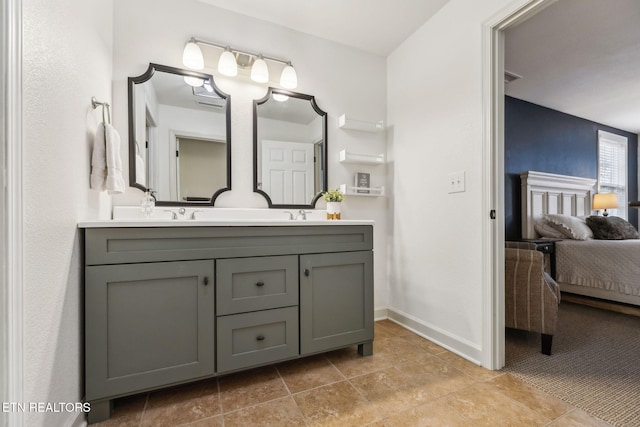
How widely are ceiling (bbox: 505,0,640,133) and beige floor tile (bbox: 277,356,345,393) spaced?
2745mm

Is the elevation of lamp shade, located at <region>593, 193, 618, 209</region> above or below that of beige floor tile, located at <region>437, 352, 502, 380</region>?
above

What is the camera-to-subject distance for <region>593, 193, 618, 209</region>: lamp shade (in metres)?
3.82

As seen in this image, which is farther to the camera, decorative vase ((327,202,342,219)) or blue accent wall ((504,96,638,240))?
blue accent wall ((504,96,638,240))

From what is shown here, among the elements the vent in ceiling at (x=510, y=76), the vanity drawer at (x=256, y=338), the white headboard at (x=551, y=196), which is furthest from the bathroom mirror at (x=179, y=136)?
the white headboard at (x=551, y=196)

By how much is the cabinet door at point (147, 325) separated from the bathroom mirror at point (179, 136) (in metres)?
0.67

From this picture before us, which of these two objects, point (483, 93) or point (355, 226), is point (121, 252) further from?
point (483, 93)

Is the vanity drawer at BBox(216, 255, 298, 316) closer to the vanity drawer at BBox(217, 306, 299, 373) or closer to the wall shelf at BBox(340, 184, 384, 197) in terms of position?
the vanity drawer at BBox(217, 306, 299, 373)

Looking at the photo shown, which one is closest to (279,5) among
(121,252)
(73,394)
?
(121,252)

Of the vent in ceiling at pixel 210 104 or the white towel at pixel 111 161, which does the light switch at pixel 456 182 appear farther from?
the white towel at pixel 111 161

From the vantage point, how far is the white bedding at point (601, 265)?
2.57m

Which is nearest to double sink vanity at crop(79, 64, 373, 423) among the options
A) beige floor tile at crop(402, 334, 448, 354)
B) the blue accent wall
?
beige floor tile at crop(402, 334, 448, 354)

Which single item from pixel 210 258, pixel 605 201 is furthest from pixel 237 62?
pixel 605 201

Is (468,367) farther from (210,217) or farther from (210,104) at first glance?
(210,104)

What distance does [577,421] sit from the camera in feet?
3.93
